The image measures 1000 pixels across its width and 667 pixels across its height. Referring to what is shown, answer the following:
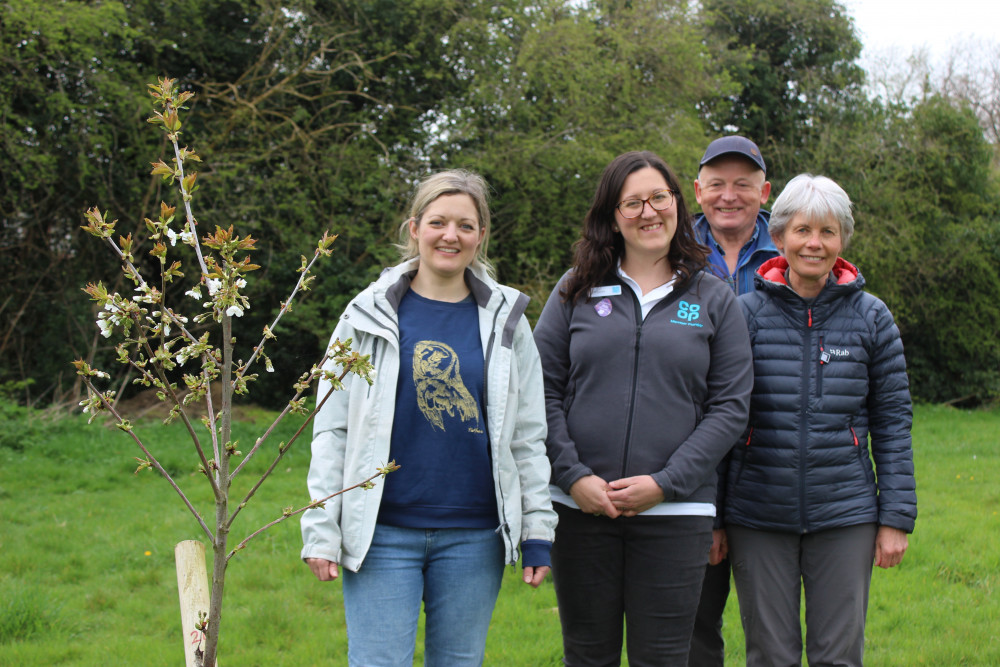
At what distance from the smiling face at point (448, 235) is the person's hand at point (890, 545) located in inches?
62.9

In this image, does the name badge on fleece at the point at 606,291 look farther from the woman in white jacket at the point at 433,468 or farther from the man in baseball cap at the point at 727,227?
the man in baseball cap at the point at 727,227

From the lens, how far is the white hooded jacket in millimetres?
2311

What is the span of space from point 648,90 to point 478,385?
32.1ft

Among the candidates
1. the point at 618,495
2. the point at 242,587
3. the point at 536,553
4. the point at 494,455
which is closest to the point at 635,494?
the point at 618,495

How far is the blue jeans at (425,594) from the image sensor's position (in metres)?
2.31

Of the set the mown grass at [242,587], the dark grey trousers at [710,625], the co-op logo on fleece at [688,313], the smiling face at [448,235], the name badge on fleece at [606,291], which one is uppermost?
the smiling face at [448,235]

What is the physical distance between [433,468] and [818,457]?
1.24m

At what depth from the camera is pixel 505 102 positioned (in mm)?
10609

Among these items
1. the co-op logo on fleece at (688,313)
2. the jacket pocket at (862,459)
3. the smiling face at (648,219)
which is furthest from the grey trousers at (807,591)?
the smiling face at (648,219)

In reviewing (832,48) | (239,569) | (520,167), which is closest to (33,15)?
(520,167)

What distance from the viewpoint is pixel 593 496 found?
2.52 metres

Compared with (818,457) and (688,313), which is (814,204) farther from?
(818,457)

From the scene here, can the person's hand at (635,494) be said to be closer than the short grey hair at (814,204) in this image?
Yes

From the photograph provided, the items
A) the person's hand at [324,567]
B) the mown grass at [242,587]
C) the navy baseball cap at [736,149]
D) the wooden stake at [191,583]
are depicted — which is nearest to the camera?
the wooden stake at [191,583]
